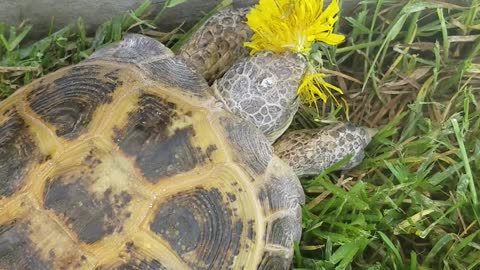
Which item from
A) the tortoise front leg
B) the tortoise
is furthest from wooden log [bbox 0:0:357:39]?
the tortoise front leg

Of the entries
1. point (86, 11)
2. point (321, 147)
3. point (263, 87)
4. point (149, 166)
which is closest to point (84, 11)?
point (86, 11)

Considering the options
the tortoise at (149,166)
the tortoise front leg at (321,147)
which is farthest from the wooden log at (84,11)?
the tortoise front leg at (321,147)

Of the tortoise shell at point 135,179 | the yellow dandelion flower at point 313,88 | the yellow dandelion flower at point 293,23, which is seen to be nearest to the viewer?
the tortoise shell at point 135,179

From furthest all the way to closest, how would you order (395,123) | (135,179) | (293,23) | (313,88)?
1. (395,123)
2. (313,88)
3. (293,23)
4. (135,179)

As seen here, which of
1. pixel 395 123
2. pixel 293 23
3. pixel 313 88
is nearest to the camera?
pixel 293 23

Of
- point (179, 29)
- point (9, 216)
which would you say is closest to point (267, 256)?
point (9, 216)

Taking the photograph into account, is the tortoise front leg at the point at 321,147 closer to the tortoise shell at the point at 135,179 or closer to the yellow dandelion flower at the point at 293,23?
the tortoise shell at the point at 135,179

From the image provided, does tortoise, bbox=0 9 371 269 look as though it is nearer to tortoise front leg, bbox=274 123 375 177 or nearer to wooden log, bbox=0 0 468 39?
tortoise front leg, bbox=274 123 375 177

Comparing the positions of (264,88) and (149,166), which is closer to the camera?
(149,166)

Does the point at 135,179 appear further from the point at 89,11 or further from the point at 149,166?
the point at 89,11
